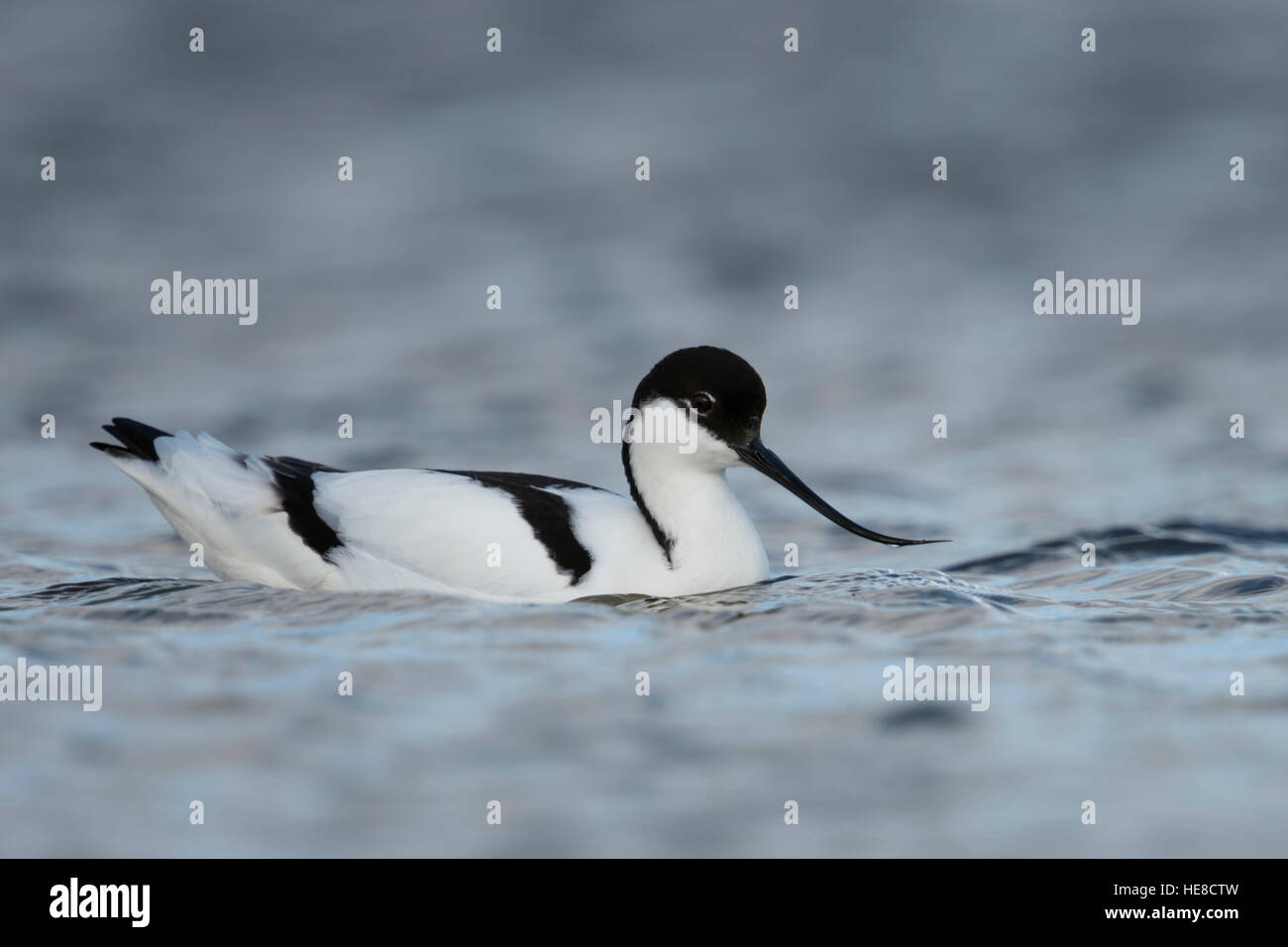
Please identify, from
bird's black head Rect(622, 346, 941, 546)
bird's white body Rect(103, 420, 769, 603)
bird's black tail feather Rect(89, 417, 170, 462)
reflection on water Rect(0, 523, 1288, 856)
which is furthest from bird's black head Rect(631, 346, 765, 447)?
bird's black tail feather Rect(89, 417, 170, 462)

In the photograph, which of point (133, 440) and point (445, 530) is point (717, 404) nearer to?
point (445, 530)

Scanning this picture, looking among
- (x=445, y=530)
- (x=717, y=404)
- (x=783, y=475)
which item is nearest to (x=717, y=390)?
(x=717, y=404)

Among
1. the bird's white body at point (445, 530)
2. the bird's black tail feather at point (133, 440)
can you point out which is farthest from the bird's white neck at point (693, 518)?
the bird's black tail feather at point (133, 440)

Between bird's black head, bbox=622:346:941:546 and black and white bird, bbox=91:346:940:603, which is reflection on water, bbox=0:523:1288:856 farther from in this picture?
bird's black head, bbox=622:346:941:546

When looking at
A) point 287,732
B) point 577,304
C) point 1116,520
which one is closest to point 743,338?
point 577,304

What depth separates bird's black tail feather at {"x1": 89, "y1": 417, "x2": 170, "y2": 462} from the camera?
743cm

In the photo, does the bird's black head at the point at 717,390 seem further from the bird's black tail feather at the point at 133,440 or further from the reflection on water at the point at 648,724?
the bird's black tail feather at the point at 133,440

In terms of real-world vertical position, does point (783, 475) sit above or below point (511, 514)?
above

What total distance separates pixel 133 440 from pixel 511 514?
1948 millimetres

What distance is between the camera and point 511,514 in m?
6.82

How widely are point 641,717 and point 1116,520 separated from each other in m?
4.22

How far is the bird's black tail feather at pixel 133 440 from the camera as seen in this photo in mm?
7434

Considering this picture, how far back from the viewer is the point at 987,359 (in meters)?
11.7

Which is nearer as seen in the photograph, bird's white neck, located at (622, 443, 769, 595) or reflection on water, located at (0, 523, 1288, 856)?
reflection on water, located at (0, 523, 1288, 856)
